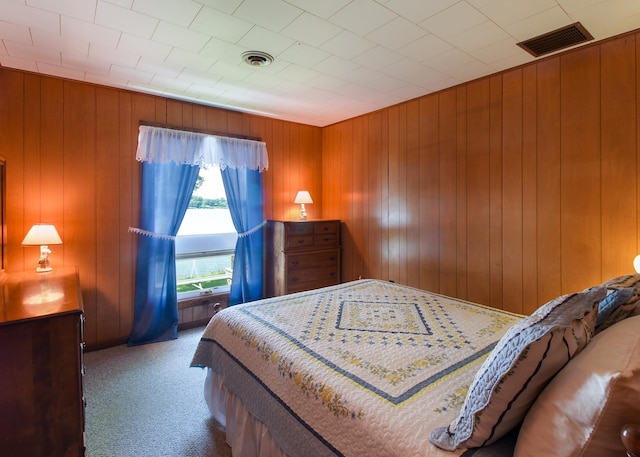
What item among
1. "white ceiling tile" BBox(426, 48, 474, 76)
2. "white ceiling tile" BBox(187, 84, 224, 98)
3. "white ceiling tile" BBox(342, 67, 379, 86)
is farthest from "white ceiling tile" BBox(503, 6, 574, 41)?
"white ceiling tile" BBox(187, 84, 224, 98)

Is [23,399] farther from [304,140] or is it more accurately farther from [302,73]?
[304,140]

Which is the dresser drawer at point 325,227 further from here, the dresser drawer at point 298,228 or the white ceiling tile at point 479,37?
the white ceiling tile at point 479,37

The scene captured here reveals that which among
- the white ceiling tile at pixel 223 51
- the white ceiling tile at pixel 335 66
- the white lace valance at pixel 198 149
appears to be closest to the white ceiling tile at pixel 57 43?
the white ceiling tile at pixel 223 51

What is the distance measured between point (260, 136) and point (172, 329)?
248 cm

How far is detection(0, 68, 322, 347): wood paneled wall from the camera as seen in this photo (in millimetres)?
2771

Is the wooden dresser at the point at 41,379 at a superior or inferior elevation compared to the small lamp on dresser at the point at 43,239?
inferior

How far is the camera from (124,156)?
10.7 ft

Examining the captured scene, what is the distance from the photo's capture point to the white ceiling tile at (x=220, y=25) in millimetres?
2004

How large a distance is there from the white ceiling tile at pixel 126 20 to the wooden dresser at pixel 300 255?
89.7 inches

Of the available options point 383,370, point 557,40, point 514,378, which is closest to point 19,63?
point 383,370

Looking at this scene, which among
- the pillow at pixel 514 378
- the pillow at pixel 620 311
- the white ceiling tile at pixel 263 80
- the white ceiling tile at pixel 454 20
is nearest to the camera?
the pillow at pixel 514 378

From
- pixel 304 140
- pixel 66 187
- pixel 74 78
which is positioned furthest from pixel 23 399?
pixel 304 140

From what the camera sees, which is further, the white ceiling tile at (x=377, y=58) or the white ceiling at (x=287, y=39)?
the white ceiling tile at (x=377, y=58)

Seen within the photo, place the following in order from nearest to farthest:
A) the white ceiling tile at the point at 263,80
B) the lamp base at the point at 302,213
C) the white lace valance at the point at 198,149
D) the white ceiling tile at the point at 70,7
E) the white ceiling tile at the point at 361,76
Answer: the white ceiling tile at the point at 70,7, the white ceiling tile at the point at 361,76, the white ceiling tile at the point at 263,80, the white lace valance at the point at 198,149, the lamp base at the point at 302,213
